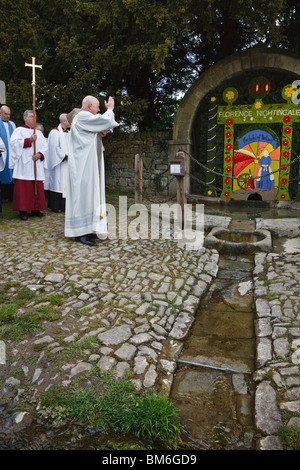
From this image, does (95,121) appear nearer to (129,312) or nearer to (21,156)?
(21,156)

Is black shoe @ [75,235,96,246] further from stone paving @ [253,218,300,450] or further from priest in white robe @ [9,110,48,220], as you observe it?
stone paving @ [253,218,300,450]

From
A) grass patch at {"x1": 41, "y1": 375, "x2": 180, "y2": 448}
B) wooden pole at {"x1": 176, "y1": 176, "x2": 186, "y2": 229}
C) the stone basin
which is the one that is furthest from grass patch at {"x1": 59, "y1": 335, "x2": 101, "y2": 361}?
wooden pole at {"x1": 176, "y1": 176, "x2": 186, "y2": 229}

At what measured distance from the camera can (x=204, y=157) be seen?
1146 cm

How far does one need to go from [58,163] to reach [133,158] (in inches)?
168

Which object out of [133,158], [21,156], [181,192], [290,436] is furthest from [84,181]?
[133,158]

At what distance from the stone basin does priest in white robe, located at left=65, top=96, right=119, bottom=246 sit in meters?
1.77

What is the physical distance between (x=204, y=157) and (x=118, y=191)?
280cm

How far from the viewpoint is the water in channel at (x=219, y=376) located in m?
2.44

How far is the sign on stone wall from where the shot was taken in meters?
10.5

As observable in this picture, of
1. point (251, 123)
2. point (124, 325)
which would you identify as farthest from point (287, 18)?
point (124, 325)

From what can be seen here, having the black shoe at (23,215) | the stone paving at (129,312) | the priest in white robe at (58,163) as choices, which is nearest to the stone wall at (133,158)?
the priest in white robe at (58,163)

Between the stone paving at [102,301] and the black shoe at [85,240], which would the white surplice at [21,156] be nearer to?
the stone paving at [102,301]
